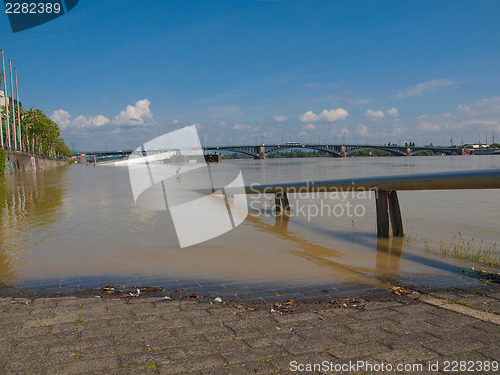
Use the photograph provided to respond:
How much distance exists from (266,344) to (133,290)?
223cm

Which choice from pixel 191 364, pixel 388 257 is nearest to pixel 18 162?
pixel 388 257

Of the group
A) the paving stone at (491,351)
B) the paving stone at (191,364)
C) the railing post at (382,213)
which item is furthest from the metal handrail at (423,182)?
the paving stone at (191,364)

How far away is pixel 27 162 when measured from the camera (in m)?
57.7

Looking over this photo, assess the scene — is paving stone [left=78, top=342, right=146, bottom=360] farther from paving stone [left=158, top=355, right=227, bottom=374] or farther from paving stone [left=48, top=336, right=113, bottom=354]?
paving stone [left=158, top=355, right=227, bottom=374]

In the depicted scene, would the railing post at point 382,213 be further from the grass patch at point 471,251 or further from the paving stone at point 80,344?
the paving stone at point 80,344

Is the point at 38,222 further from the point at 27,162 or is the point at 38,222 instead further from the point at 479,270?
the point at 27,162

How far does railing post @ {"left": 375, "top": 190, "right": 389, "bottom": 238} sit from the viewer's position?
24.2ft

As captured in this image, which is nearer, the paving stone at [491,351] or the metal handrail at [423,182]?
the paving stone at [491,351]

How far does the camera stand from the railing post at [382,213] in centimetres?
A: 738

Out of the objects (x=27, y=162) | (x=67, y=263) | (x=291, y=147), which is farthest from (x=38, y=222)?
(x=291, y=147)

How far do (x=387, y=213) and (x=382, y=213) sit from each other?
10 centimetres

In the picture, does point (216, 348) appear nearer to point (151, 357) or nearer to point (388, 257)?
point (151, 357)

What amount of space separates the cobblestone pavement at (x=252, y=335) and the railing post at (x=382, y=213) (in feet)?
11.3

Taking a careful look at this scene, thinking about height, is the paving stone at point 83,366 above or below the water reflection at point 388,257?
above
